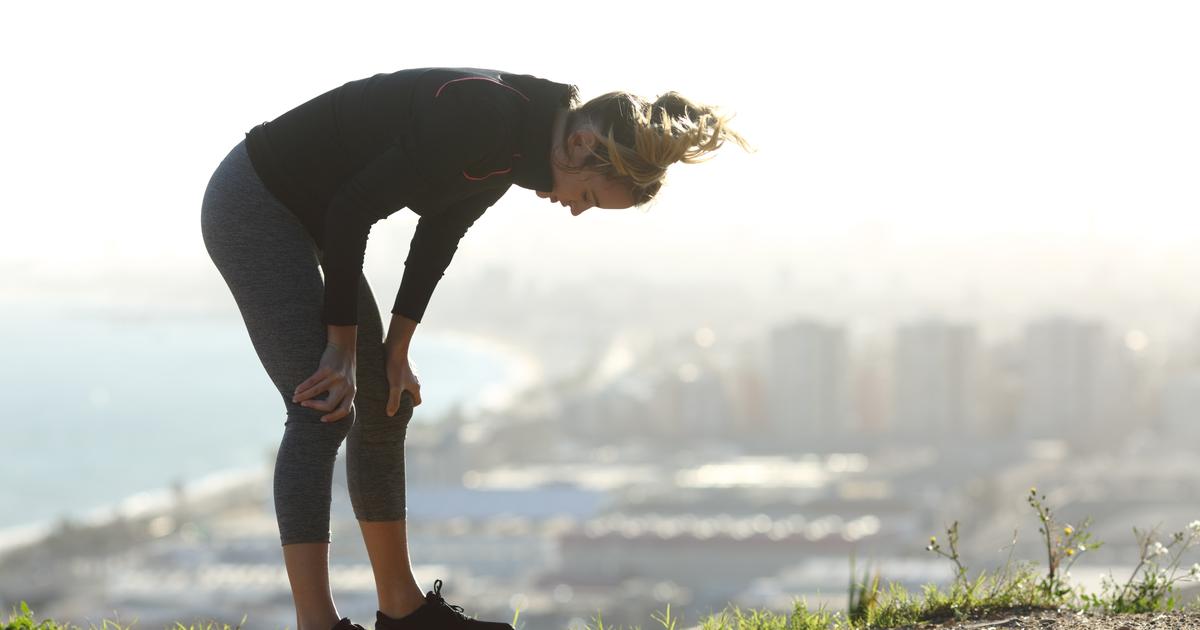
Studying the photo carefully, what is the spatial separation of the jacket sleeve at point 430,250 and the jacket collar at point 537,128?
179 millimetres

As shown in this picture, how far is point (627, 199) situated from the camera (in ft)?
5.16

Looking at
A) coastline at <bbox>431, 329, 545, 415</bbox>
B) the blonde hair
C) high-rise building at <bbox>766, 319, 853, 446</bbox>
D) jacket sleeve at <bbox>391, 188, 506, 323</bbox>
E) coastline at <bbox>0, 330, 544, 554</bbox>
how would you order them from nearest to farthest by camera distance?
the blonde hair
jacket sleeve at <bbox>391, 188, 506, 323</bbox>
coastline at <bbox>0, 330, 544, 554</bbox>
high-rise building at <bbox>766, 319, 853, 446</bbox>
coastline at <bbox>431, 329, 545, 415</bbox>

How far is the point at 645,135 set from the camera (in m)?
1.49

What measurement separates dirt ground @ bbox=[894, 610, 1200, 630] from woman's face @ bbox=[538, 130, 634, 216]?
0.80 m

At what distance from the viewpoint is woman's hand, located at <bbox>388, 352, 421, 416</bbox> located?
1781 millimetres

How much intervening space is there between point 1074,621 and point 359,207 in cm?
119

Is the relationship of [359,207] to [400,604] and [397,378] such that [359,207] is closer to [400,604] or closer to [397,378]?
[397,378]

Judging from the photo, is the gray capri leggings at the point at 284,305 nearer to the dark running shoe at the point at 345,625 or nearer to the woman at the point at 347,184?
the woman at the point at 347,184

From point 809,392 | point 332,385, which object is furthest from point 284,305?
point 809,392

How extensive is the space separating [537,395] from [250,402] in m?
17.4

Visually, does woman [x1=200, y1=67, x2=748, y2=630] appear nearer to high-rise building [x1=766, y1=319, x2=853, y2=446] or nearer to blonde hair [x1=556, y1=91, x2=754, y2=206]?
blonde hair [x1=556, y1=91, x2=754, y2=206]

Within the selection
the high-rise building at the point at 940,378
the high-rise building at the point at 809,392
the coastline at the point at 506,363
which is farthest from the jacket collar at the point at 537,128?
the coastline at the point at 506,363

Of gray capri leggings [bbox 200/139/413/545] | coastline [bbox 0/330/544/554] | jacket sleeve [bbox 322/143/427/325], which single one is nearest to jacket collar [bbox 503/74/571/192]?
jacket sleeve [bbox 322/143/427/325]

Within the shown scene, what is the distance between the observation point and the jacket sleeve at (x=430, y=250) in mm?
1776
